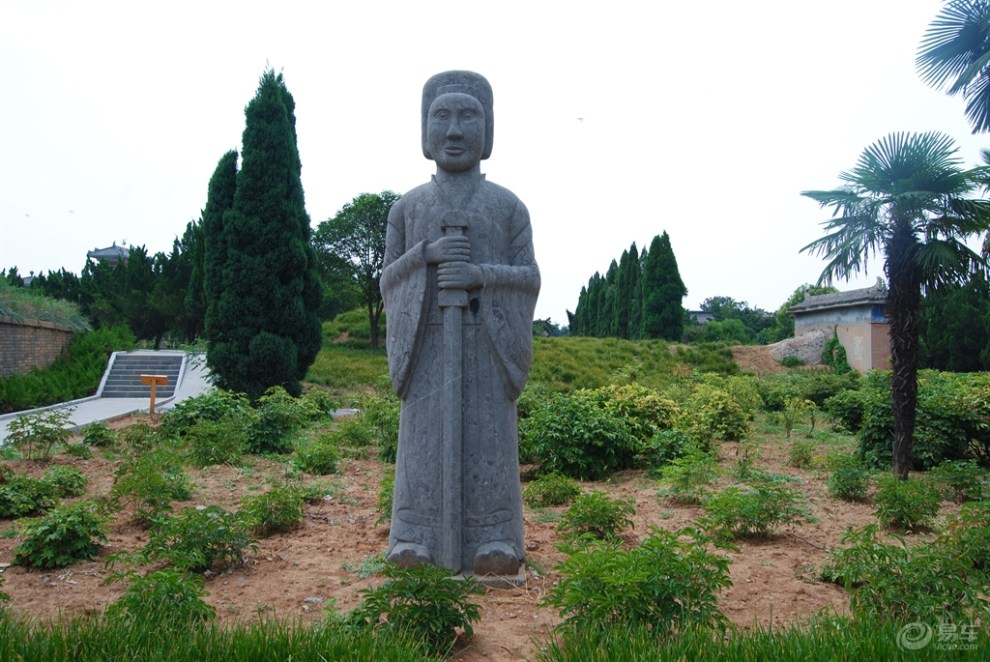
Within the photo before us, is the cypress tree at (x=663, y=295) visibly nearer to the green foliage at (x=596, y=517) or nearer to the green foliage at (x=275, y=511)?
the green foliage at (x=596, y=517)

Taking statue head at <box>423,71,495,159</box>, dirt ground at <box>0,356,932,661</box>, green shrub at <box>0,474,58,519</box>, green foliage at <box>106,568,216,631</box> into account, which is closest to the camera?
green foliage at <box>106,568,216,631</box>

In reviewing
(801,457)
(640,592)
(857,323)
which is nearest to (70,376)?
(801,457)

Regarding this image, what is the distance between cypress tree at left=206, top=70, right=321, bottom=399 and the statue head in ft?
38.3

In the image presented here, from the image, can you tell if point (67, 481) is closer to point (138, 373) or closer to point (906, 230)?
point (906, 230)

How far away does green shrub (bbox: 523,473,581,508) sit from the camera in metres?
6.75

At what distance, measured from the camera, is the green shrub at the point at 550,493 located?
6.75m

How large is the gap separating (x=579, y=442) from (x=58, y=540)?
5.48m

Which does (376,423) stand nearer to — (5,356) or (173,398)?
(173,398)

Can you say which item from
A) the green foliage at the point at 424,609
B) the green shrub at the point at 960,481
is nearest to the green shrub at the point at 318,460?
the green foliage at the point at 424,609

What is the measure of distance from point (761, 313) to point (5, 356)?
214 feet

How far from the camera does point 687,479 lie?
22.4 ft

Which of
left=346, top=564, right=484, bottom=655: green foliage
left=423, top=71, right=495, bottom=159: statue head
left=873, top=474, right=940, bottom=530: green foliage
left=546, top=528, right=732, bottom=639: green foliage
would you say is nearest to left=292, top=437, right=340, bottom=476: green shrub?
left=423, top=71, right=495, bottom=159: statue head

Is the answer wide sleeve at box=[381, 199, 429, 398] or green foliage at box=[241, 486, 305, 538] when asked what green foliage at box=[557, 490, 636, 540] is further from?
green foliage at box=[241, 486, 305, 538]

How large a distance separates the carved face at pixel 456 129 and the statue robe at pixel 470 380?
26 cm
